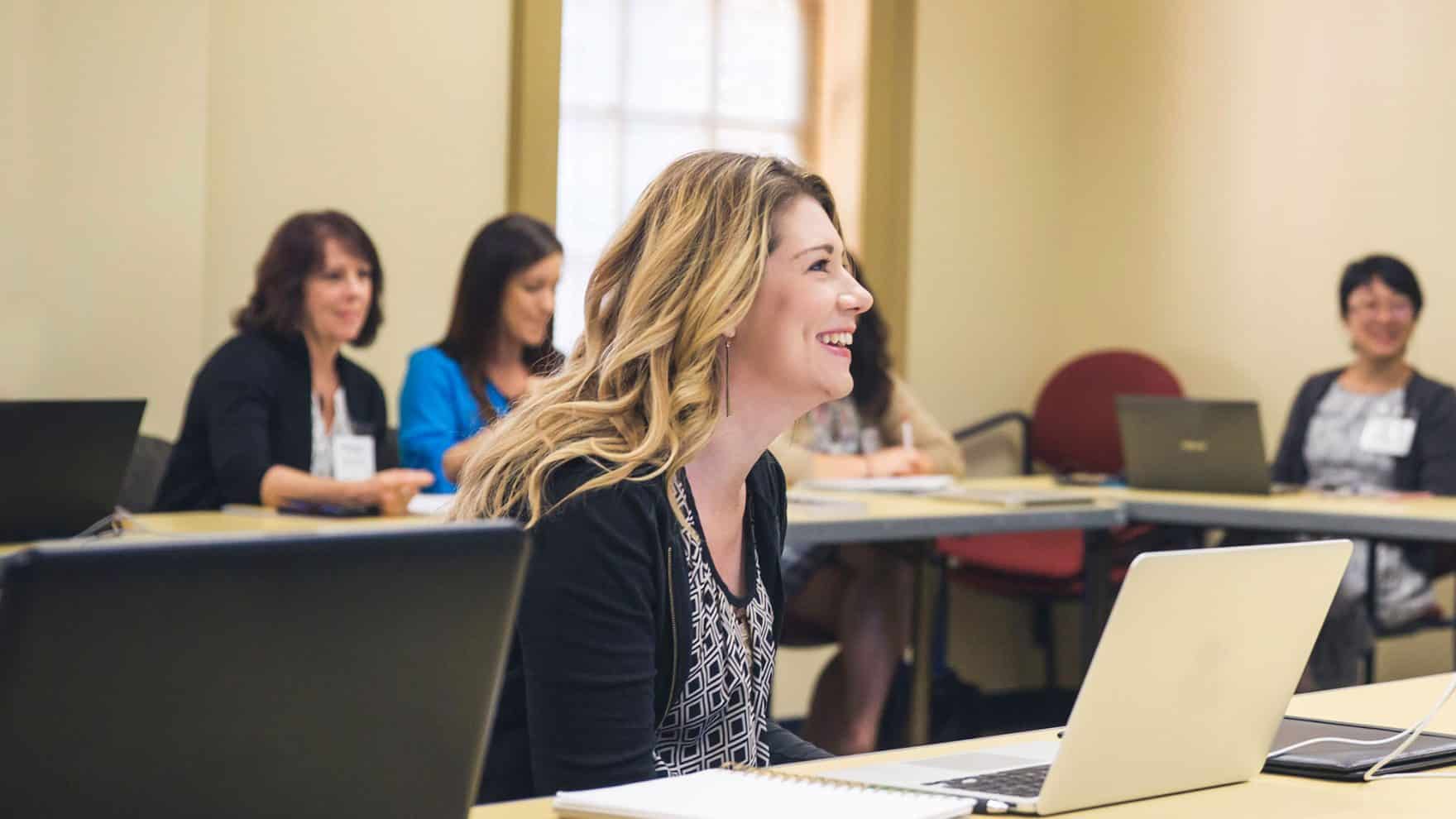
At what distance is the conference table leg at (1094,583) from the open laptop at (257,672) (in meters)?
3.43

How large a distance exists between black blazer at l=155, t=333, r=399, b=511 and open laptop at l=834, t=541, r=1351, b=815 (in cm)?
243

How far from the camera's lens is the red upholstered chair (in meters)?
4.93

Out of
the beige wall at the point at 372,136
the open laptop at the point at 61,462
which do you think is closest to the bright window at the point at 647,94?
the beige wall at the point at 372,136

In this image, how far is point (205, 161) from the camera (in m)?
4.14

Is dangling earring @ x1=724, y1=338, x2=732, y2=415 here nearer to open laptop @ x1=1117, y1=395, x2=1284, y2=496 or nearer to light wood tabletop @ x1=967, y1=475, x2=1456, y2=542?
light wood tabletop @ x1=967, y1=475, x2=1456, y2=542

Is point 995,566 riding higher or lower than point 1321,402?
lower

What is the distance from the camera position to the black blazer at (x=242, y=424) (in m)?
3.60

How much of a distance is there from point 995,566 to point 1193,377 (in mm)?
1137

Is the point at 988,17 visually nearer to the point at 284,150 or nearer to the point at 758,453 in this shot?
the point at 284,150

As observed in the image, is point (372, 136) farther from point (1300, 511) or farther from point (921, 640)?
point (1300, 511)

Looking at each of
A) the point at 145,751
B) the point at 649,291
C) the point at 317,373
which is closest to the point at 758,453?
the point at 649,291

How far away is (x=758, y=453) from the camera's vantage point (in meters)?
1.76

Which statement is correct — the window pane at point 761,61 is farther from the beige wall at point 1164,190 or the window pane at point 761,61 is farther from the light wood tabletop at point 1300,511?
the light wood tabletop at point 1300,511

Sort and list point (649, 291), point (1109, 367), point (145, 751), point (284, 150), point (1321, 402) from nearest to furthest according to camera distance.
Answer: point (145, 751) → point (649, 291) → point (284, 150) → point (1321, 402) → point (1109, 367)
